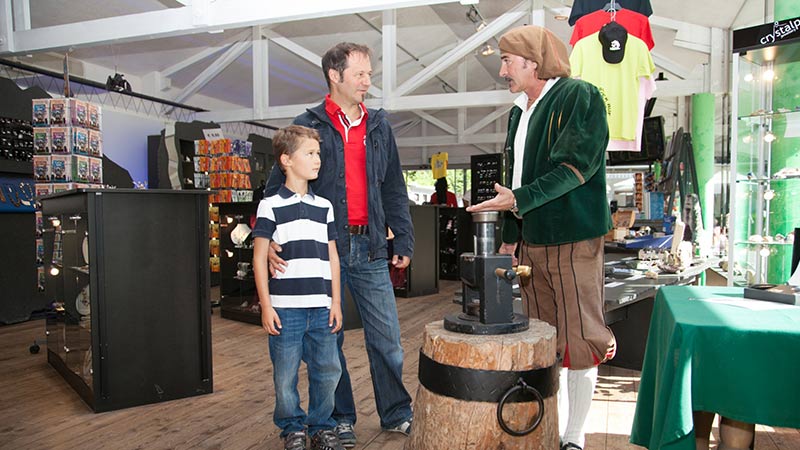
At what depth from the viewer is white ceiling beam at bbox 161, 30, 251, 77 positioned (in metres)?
9.38

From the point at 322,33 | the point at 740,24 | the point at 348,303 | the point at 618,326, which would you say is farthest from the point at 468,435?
the point at 322,33

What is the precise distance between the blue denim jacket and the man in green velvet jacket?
0.64 m

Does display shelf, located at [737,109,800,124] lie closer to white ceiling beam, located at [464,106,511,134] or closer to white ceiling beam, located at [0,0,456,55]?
white ceiling beam, located at [0,0,456,55]

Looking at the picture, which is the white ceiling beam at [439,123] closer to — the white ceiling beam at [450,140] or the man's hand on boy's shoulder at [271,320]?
the white ceiling beam at [450,140]

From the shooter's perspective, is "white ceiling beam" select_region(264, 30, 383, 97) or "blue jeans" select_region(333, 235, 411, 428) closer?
"blue jeans" select_region(333, 235, 411, 428)

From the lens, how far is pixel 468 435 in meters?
1.32

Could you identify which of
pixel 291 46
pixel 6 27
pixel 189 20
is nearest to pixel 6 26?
pixel 6 27

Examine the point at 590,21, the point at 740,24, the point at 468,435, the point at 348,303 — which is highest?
the point at 740,24

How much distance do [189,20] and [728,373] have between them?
16.2ft

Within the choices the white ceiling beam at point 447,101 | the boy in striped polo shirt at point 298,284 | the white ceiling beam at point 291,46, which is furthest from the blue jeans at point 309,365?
the white ceiling beam at point 291,46

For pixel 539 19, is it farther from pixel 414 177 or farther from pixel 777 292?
pixel 414 177

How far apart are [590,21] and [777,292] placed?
2655 mm

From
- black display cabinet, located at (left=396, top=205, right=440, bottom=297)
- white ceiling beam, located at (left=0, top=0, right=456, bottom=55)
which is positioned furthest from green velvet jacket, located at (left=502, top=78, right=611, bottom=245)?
black display cabinet, located at (left=396, top=205, right=440, bottom=297)

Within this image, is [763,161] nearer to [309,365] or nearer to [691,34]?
[309,365]
